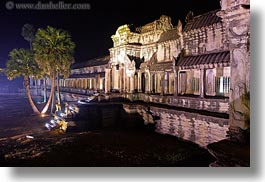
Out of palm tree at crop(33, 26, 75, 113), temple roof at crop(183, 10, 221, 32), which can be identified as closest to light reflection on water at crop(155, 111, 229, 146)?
temple roof at crop(183, 10, 221, 32)

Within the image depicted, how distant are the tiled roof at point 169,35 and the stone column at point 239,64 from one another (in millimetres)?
8305

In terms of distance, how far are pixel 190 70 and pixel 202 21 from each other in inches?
94.7

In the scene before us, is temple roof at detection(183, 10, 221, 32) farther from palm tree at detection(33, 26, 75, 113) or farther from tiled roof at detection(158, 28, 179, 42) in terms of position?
palm tree at detection(33, 26, 75, 113)

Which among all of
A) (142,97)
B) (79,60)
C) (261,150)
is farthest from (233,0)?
(79,60)

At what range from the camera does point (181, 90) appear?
12773mm

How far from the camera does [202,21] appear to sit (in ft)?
38.2

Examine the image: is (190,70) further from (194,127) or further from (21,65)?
(21,65)

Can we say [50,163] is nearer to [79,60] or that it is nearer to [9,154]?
[9,154]

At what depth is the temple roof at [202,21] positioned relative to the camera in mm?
10977

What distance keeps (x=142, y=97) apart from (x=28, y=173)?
8.92 m

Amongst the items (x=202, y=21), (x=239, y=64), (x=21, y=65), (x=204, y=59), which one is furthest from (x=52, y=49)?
(x=239, y=64)

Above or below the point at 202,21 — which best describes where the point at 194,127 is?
below

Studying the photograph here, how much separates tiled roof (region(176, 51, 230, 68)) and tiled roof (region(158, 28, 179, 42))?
1.80 m

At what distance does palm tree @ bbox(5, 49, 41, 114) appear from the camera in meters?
18.8
